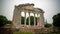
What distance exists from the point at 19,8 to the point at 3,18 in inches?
111

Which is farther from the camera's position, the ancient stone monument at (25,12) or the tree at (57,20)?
the tree at (57,20)

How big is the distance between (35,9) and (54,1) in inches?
405

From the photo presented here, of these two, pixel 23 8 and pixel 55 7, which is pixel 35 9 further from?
pixel 55 7

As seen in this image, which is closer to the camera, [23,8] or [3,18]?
[3,18]

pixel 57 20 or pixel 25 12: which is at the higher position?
pixel 25 12

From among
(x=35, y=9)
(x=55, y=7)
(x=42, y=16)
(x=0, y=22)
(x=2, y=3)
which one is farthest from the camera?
(x=42, y=16)

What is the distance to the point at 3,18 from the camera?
715 inches

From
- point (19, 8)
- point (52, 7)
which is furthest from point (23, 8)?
point (52, 7)

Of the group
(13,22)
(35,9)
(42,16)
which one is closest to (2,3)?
(13,22)

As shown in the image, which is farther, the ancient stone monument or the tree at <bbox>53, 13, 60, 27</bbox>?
the tree at <bbox>53, 13, 60, 27</bbox>

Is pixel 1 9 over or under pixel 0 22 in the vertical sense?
over

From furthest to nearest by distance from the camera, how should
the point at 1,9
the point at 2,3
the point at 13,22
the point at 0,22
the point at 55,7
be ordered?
the point at 13,22, the point at 0,22, the point at 55,7, the point at 1,9, the point at 2,3

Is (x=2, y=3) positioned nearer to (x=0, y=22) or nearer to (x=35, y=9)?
(x=0, y=22)

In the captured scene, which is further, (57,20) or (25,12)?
(25,12)
